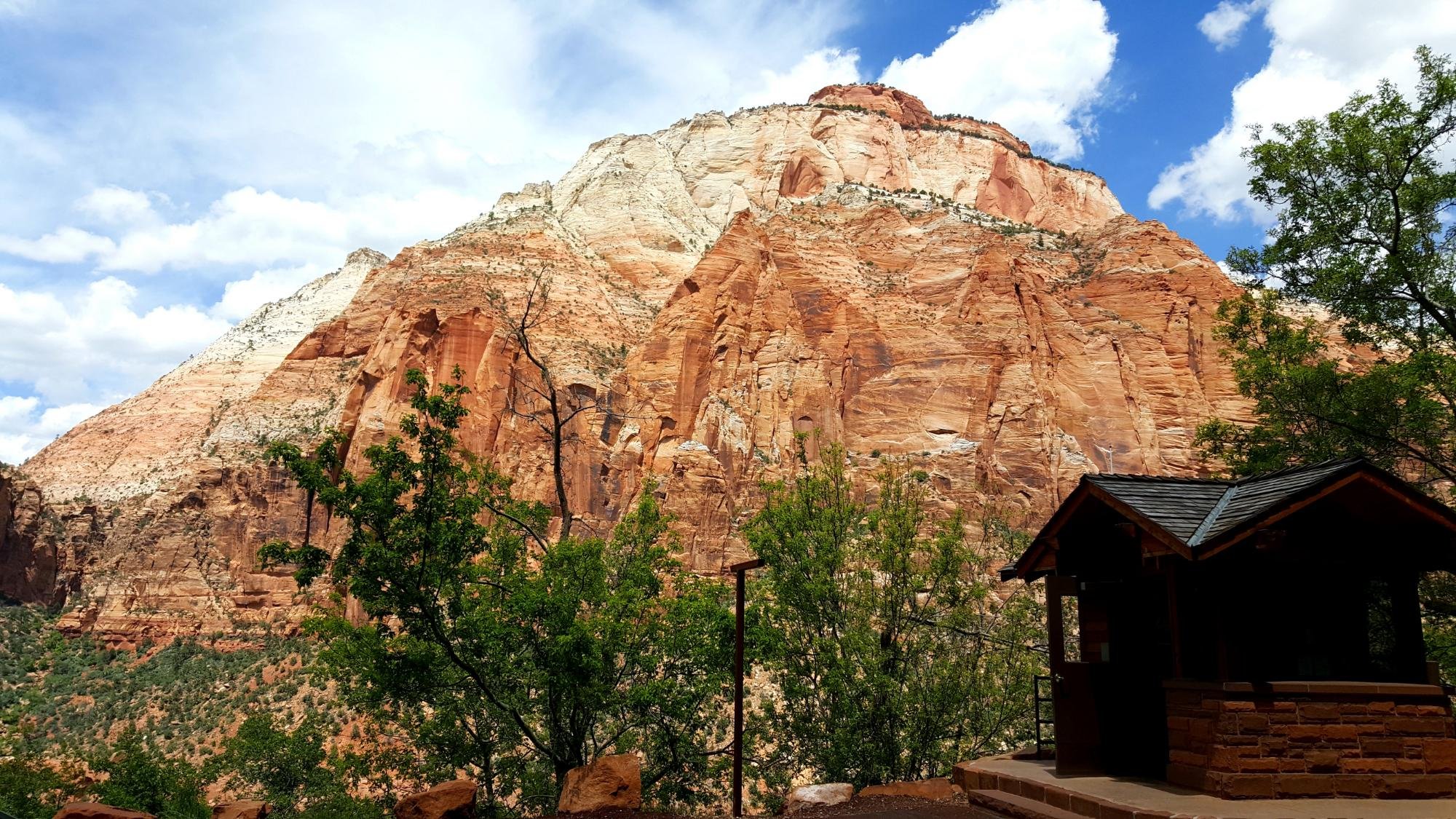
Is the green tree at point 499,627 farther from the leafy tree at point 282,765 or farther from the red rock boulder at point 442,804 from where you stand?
the leafy tree at point 282,765

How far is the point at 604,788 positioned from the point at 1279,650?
26.6 ft

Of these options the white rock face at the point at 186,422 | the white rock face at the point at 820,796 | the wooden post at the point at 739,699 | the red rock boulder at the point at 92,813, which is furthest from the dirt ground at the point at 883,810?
the white rock face at the point at 186,422

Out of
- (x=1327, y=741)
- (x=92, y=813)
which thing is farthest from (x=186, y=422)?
(x=1327, y=741)

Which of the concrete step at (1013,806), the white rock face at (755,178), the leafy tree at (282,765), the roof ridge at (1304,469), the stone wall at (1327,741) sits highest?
the white rock face at (755,178)

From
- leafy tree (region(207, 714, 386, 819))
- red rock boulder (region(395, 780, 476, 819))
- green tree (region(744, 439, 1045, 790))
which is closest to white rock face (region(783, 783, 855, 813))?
green tree (region(744, 439, 1045, 790))

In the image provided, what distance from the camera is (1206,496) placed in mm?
10922

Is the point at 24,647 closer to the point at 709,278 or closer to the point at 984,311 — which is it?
the point at 709,278

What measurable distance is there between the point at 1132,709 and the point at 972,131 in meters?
134

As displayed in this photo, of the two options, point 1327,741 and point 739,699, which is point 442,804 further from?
point 1327,741

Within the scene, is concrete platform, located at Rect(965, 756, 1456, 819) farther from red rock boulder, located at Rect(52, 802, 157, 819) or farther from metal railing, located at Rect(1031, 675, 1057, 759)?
red rock boulder, located at Rect(52, 802, 157, 819)

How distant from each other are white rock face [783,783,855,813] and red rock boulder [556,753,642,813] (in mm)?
2187

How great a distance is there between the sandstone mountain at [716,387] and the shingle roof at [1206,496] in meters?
40.9

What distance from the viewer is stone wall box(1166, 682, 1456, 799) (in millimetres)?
8680

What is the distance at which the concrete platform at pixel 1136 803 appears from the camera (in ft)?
26.5
